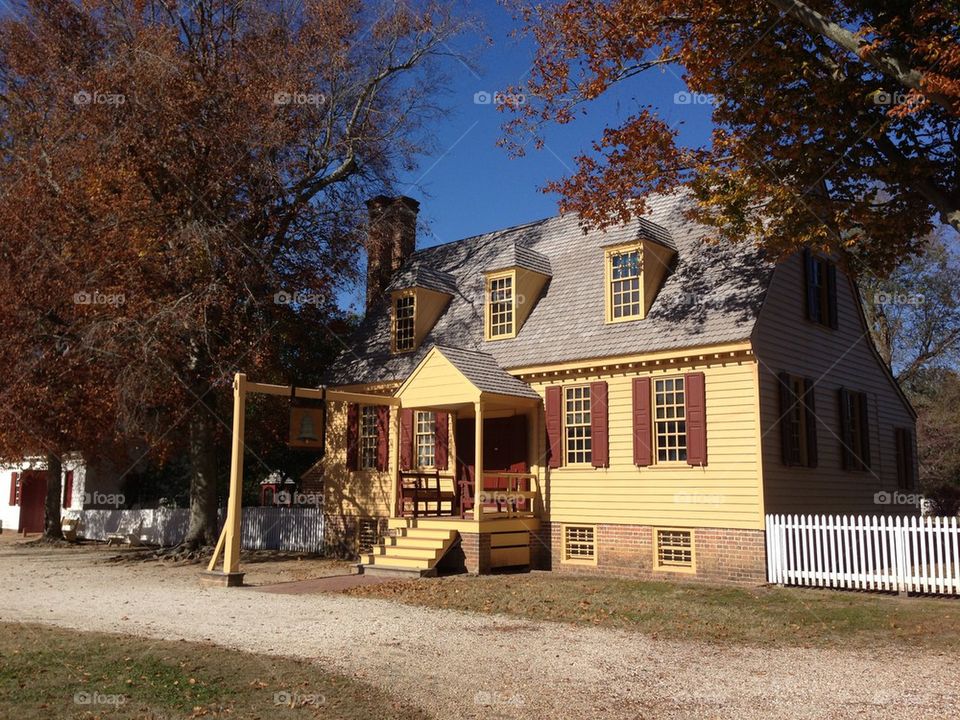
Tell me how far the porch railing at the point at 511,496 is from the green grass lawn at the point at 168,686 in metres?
9.16

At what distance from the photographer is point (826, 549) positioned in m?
14.9

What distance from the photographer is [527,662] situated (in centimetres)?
916

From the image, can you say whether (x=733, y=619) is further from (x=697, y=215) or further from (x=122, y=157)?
(x=122, y=157)

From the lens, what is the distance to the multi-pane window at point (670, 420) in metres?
17.0

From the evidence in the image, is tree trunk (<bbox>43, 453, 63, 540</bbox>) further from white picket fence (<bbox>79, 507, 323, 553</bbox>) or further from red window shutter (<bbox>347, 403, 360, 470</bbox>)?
red window shutter (<bbox>347, 403, 360, 470</bbox>)

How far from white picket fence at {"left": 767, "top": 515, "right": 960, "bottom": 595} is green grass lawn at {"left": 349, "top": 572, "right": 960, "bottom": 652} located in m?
0.33

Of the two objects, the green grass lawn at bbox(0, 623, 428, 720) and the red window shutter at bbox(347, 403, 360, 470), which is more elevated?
the red window shutter at bbox(347, 403, 360, 470)

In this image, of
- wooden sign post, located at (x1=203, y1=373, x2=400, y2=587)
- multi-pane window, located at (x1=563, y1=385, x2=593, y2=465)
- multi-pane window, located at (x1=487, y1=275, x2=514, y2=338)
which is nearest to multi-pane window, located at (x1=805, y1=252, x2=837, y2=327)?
multi-pane window, located at (x1=563, y1=385, x2=593, y2=465)

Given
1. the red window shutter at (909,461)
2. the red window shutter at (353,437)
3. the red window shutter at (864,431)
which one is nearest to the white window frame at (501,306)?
the red window shutter at (353,437)

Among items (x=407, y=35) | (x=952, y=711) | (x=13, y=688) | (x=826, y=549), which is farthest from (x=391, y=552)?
(x=407, y=35)

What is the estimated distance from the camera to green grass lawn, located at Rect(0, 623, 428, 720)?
23.0 ft

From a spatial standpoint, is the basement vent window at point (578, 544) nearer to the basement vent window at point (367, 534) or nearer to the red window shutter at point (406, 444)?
the red window shutter at point (406, 444)

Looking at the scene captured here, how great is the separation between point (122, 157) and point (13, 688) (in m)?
15.2

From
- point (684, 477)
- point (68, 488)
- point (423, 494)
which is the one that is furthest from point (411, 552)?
point (68, 488)
